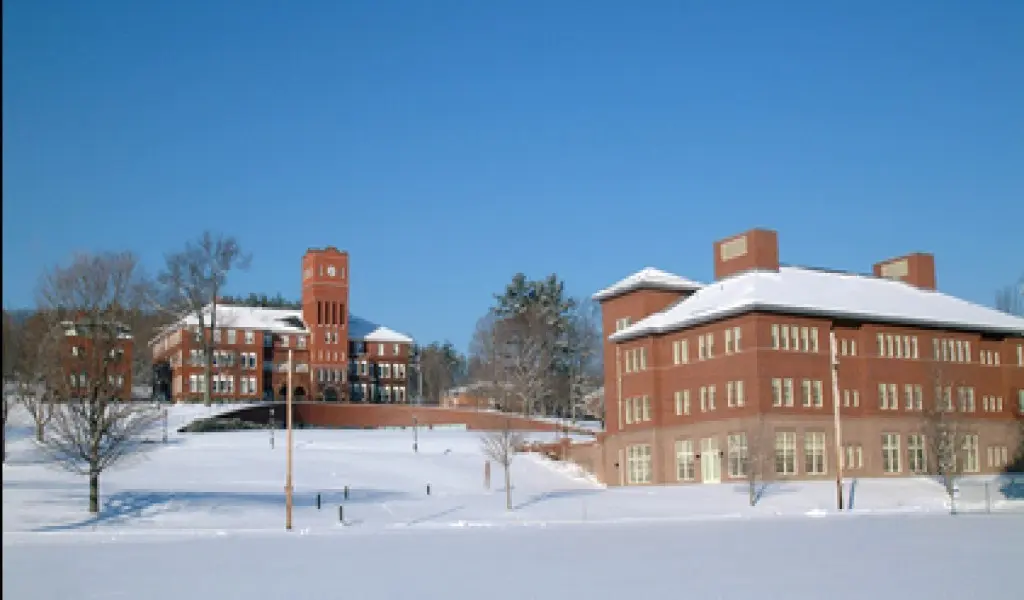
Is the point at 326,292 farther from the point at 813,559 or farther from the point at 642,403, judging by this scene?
the point at 813,559

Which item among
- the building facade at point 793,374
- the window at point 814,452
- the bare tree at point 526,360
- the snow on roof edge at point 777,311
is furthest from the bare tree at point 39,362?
the bare tree at point 526,360

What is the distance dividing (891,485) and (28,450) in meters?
50.0

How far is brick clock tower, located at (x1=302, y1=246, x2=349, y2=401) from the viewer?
11988 centimetres

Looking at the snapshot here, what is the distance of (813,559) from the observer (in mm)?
26812

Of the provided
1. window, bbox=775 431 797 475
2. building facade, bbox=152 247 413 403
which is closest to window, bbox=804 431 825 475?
window, bbox=775 431 797 475

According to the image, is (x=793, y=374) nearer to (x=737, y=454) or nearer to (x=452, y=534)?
(x=737, y=454)

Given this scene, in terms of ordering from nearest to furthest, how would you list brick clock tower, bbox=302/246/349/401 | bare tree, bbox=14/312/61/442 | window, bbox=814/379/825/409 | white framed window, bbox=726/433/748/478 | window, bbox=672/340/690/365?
bare tree, bbox=14/312/61/442 → white framed window, bbox=726/433/748/478 → window, bbox=814/379/825/409 → window, bbox=672/340/690/365 → brick clock tower, bbox=302/246/349/401

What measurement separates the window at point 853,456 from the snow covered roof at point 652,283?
14710 millimetres

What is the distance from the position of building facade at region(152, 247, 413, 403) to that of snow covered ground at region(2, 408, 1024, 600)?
123ft

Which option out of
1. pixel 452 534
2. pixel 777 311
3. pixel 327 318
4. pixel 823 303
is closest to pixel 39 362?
pixel 452 534

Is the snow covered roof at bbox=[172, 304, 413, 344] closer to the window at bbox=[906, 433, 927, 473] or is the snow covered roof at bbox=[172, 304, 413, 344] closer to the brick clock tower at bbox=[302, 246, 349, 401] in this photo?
the brick clock tower at bbox=[302, 246, 349, 401]

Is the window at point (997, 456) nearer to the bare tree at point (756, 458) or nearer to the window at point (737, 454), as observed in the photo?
the bare tree at point (756, 458)

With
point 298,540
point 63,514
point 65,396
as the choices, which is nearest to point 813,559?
point 298,540

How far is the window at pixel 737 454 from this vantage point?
63128 millimetres
